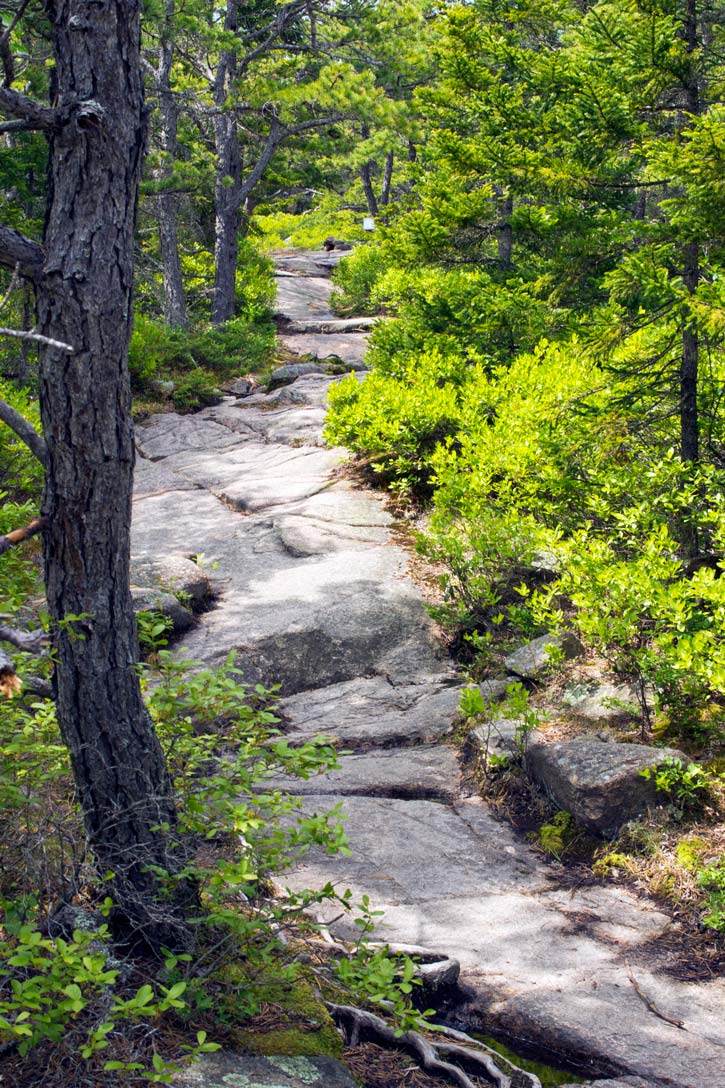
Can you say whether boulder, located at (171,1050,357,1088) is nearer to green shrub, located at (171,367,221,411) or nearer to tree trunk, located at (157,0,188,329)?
green shrub, located at (171,367,221,411)

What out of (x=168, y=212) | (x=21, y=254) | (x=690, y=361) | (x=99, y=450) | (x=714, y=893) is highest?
(x=168, y=212)

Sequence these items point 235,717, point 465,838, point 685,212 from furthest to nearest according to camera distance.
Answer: point 235,717, point 685,212, point 465,838

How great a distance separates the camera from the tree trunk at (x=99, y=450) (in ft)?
10.2

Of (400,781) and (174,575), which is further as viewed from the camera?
(174,575)

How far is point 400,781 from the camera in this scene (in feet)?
19.8

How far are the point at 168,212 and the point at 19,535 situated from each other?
653 inches

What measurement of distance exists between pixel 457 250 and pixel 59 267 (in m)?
11.2

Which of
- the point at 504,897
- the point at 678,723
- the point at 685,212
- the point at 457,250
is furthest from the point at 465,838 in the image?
the point at 457,250

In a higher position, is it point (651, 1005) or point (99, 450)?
point (99, 450)

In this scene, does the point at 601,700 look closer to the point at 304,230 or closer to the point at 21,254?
the point at 21,254

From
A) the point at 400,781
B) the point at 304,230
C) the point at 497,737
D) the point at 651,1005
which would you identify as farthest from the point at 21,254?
the point at 304,230

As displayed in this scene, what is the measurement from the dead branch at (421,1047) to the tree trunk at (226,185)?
16.7m

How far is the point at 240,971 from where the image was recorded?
3.72 m

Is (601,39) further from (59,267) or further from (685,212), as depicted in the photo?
(59,267)
